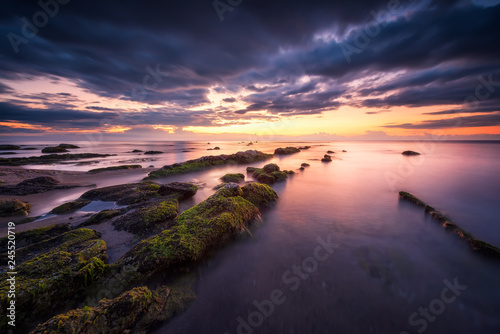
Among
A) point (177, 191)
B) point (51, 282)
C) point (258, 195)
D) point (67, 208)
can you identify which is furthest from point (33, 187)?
point (258, 195)

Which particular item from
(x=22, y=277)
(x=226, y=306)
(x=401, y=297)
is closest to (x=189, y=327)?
(x=226, y=306)

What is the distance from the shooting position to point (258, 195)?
8750 millimetres

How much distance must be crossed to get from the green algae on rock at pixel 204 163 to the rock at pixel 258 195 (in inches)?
404

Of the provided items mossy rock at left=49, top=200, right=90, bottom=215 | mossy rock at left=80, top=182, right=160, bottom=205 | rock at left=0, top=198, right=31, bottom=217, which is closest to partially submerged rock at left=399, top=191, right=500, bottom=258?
mossy rock at left=80, top=182, right=160, bottom=205

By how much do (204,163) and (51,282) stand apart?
1808 centimetres

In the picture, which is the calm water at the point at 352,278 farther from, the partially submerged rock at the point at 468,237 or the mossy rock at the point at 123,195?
the mossy rock at the point at 123,195

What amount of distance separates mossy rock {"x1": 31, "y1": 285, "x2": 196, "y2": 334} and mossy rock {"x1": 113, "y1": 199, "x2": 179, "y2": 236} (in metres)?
2.72

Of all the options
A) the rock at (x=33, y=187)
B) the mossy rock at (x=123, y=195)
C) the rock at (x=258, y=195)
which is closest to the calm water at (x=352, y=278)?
the rock at (x=258, y=195)

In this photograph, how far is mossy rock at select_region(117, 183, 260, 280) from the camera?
391 centimetres

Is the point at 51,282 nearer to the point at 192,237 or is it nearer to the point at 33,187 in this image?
the point at 192,237

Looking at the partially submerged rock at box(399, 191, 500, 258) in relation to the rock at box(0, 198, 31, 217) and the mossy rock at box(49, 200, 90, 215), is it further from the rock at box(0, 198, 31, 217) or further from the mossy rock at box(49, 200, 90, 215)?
the rock at box(0, 198, 31, 217)

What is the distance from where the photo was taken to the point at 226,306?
3.64m

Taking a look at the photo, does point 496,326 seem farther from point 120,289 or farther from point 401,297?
point 120,289

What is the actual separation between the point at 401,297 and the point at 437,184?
13.5 metres
